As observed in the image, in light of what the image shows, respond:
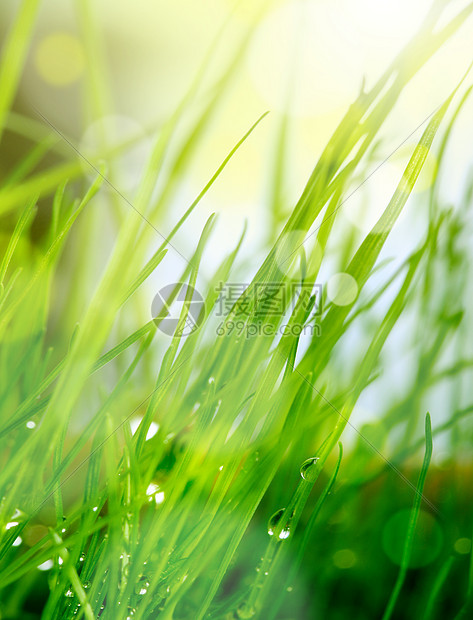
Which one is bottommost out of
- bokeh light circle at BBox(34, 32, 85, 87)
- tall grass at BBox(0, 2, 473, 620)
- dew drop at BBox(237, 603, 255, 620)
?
dew drop at BBox(237, 603, 255, 620)

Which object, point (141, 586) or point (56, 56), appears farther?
point (56, 56)

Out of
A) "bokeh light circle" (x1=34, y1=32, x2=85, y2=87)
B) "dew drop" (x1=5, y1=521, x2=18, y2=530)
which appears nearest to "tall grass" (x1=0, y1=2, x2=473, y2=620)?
"dew drop" (x1=5, y1=521, x2=18, y2=530)

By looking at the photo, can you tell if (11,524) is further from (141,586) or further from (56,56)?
(56,56)

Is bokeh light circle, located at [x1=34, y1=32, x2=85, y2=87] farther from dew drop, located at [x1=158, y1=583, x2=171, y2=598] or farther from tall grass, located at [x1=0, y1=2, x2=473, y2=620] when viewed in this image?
dew drop, located at [x1=158, y1=583, x2=171, y2=598]

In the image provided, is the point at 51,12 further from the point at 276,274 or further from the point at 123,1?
the point at 276,274

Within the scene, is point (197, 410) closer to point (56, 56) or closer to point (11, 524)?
point (11, 524)

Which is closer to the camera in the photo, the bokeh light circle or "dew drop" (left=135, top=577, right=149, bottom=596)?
"dew drop" (left=135, top=577, right=149, bottom=596)

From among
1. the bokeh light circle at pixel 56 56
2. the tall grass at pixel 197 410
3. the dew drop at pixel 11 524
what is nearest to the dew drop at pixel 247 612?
the tall grass at pixel 197 410

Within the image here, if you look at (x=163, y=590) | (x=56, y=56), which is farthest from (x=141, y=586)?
(x=56, y=56)

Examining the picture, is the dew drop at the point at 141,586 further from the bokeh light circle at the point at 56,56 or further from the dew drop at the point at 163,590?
the bokeh light circle at the point at 56,56

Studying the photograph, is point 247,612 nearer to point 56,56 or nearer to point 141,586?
point 141,586

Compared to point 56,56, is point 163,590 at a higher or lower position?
lower

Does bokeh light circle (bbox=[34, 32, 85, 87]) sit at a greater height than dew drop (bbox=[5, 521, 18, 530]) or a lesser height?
greater
